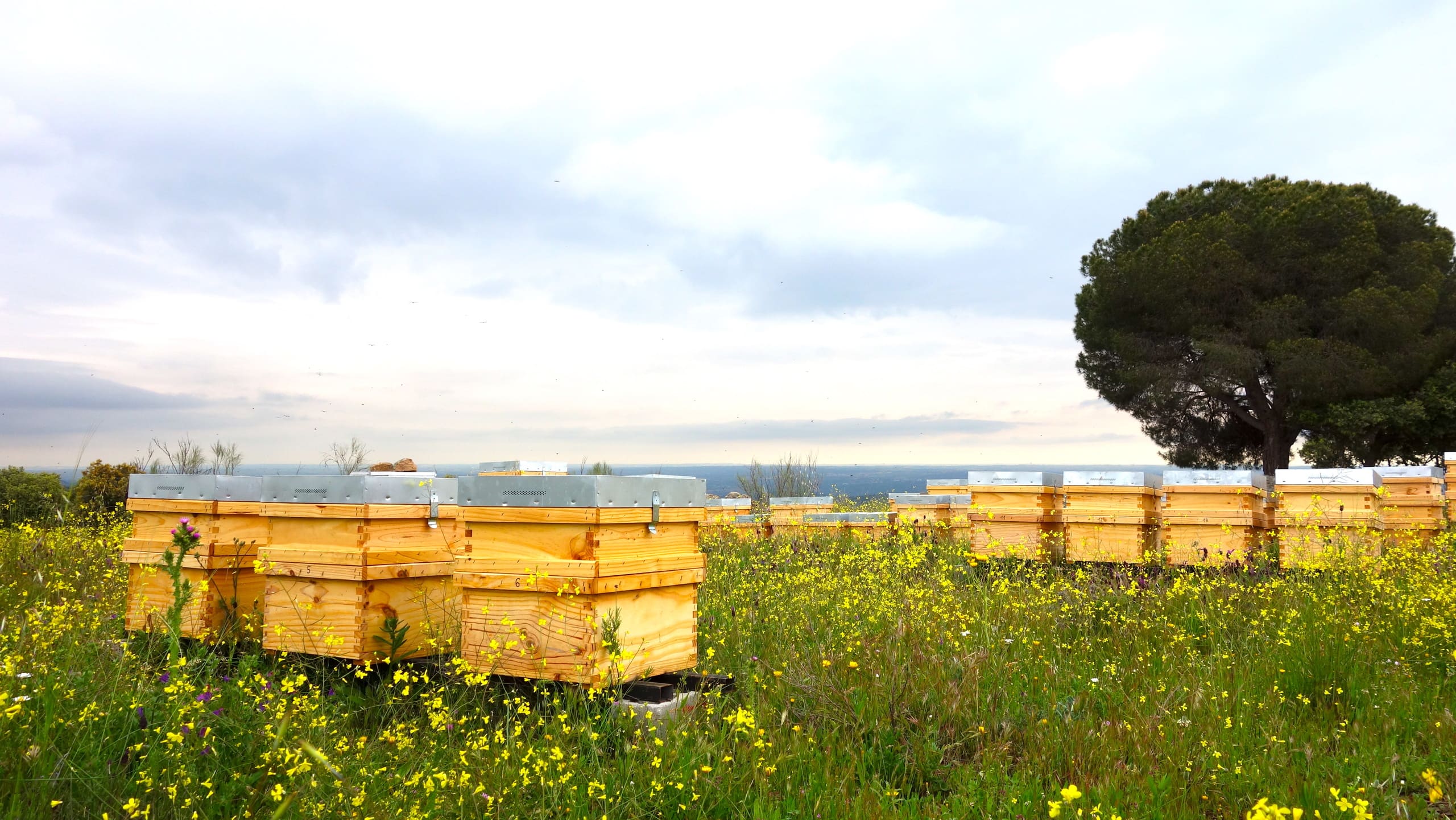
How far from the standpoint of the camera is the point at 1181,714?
4.89 m

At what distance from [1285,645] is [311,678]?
6.78 metres

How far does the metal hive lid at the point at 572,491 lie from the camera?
4.81 meters

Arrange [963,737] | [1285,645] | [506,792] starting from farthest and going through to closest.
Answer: [1285,645], [963,737], [506,792]

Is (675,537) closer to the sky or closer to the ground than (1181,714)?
closer to the sky

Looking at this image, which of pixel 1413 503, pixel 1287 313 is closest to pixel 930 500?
pixel 1413 503

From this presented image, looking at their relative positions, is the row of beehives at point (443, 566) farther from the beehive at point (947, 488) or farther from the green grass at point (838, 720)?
the beehive at point (947, 488)

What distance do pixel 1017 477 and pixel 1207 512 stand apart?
6.92 ft


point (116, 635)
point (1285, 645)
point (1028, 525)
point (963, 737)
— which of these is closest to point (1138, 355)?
point (1028, 525)

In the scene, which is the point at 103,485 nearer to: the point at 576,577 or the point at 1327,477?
the point at 576,577

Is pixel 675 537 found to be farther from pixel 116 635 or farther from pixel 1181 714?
pixel 116 635

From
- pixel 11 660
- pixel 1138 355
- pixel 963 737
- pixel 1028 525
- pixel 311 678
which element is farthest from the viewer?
pixel 1138 355

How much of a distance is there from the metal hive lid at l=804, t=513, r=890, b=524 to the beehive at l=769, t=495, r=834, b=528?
22 cm

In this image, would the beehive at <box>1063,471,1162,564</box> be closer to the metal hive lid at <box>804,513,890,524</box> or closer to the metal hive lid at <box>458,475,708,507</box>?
the metal hive lid at <box>804,513,890,524</box>

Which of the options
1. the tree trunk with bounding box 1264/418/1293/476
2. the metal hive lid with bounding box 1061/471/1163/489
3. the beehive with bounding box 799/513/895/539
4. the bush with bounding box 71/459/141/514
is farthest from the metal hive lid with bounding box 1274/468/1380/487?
the tree trunk with bounding box 1264/418/1293/476
